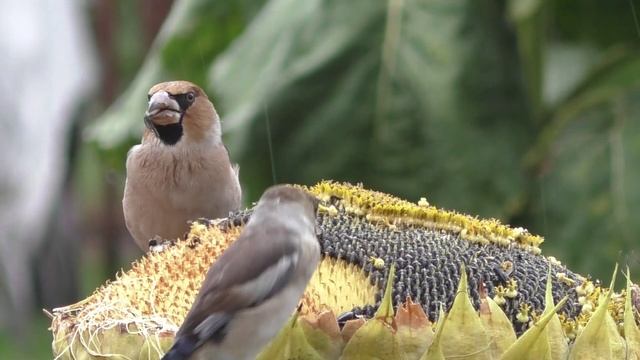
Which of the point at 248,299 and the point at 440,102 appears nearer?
the point at 248,299

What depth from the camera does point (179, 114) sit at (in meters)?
2.79

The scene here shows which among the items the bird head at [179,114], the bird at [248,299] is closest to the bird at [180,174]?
the bird head at [179,114]

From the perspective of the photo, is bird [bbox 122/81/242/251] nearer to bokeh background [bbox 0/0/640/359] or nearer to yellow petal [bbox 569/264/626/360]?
yellow petal [bbox 569/264/626/360]

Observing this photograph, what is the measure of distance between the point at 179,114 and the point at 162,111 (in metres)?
0.07

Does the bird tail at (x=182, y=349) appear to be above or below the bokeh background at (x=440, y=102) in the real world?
below

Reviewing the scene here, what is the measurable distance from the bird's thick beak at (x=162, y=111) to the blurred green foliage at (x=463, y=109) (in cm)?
161

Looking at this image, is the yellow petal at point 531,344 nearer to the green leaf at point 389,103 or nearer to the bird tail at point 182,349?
the bird tail at point 182,349

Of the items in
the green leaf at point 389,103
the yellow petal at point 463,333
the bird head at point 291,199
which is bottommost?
the yellow petal at point 463,333

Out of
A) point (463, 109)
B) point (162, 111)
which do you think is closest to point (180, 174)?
point (162, 111)

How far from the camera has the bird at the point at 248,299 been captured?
1.66 m

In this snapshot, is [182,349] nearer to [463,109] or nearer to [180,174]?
[180,174]

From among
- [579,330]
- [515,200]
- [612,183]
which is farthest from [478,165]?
[579,330]

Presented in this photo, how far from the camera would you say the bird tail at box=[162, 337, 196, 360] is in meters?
1.65

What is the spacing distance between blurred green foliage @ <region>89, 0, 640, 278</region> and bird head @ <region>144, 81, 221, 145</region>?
4.85ft
